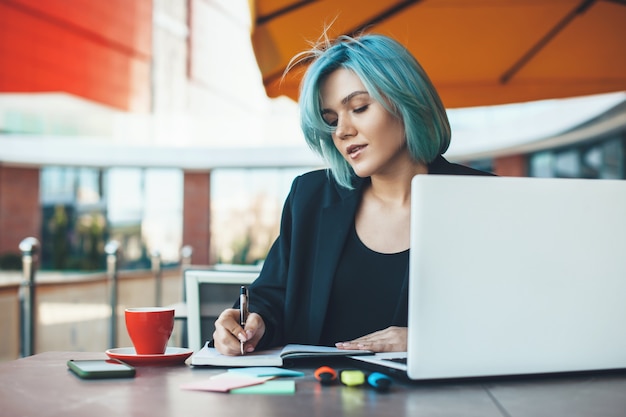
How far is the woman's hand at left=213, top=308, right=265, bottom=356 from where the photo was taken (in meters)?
1.27

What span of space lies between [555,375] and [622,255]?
21cm

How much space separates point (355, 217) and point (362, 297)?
195mm

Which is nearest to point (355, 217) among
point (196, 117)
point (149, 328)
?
point (149, 328)

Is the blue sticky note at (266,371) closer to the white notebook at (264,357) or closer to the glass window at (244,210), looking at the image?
the white notebook at (264,357)

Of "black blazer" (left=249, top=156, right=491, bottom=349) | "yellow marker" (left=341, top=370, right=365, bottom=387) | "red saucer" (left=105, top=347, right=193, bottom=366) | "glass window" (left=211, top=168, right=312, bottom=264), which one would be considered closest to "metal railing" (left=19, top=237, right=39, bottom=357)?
"black blazer" (left=249, top=156, right=491, bottom=349)

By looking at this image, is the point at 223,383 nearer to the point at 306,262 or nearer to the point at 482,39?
the point at 306,262

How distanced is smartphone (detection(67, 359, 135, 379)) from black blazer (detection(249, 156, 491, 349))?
41 centimetres

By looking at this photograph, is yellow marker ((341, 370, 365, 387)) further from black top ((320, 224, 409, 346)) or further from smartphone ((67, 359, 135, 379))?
black top ((320, 224, 409, 346))

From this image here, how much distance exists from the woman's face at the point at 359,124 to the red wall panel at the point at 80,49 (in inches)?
247

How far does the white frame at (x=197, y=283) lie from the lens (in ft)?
7.91

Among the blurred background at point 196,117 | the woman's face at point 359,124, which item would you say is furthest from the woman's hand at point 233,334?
the blurred background at point 196,117

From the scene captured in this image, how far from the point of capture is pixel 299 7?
8.39ft

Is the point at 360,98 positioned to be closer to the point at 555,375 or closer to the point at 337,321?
the point at 337,321

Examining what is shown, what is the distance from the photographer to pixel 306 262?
1.61m
